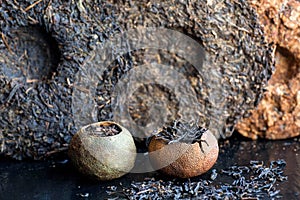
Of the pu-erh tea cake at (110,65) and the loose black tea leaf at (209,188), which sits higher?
the pu-erh tea cake at (110,65)

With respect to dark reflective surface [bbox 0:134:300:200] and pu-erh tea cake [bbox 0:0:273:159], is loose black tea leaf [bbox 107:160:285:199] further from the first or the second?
pu-erh tea cake [bbox 0:0:273:159]

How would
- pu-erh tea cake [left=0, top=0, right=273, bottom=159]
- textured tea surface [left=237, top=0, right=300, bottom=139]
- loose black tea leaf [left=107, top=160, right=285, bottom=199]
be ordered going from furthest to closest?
textured tea surface [left=237, top=0, right=300, bottom=139]
pu-erh tea cake [left=0, top=0, right=273, bottom=159]
loose black tea leaf [left=107, top=160, right=285, bottom=199]

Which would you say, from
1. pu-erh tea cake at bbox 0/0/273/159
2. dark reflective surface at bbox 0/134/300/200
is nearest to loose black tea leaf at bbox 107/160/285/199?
dark reflective surface at bbox 0/134/300/200

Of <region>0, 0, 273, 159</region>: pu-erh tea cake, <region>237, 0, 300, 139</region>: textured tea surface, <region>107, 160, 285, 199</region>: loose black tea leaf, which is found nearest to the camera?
<region>107, 160, 285, 199</region>: loose black tea leaf

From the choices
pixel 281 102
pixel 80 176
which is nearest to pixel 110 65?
pixel 80 176

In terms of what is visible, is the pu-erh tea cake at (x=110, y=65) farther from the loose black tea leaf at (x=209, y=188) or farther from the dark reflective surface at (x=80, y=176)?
the loose black tea leaf at (x=209, y=188)

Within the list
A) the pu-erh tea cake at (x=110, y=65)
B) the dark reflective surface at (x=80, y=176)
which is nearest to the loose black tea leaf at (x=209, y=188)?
the dark reflective surface at (x=80, y=176)
